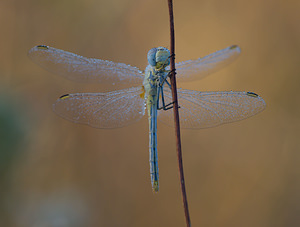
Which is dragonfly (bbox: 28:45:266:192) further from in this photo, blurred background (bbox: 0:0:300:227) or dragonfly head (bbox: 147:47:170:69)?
blurred background (bbox: 0:0:300:227)

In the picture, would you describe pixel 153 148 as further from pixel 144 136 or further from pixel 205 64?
pixel 144 136

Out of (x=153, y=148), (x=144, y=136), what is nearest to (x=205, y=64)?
(x=153, y=148)

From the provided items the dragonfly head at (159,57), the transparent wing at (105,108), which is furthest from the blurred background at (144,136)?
the dragonfly head at (159,57)

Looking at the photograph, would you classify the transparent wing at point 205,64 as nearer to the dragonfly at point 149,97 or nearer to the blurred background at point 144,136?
the dragonfly at point 149,97

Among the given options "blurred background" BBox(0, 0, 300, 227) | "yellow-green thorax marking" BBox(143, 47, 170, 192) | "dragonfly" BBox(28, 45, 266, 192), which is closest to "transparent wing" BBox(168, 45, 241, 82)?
"dragonfly" BBox(28, 45, 266, 192)

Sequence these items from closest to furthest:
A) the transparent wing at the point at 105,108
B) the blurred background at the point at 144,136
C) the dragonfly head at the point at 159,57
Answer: the dragonfly head at the point at 159,57 < the transparent wing at the point at 105,108 < the blurred background at the point at 144,136
